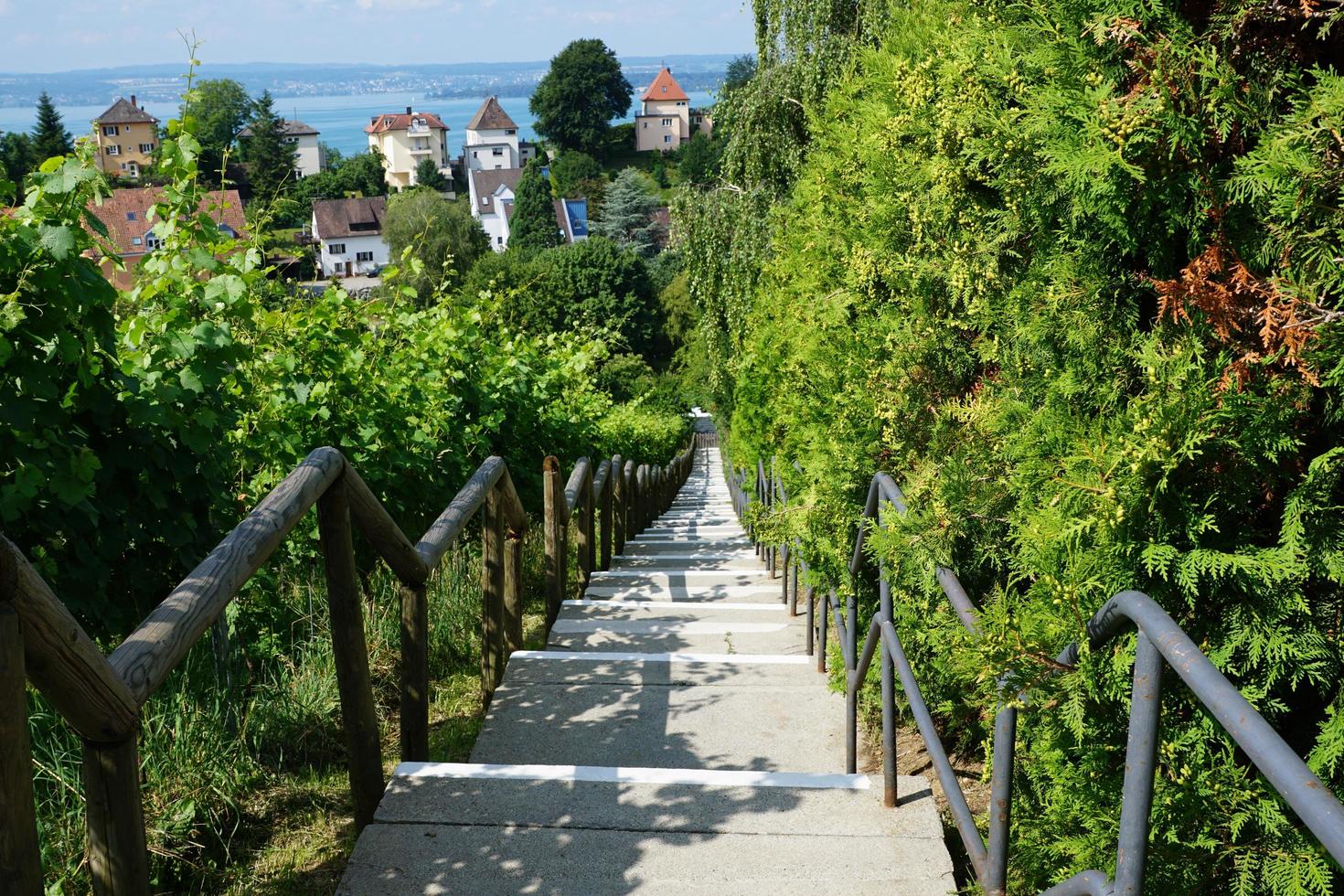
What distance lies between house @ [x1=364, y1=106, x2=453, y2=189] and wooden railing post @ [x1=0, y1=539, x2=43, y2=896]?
116m

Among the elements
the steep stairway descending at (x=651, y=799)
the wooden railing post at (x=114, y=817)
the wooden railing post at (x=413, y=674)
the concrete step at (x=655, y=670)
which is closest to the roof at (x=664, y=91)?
the concrete step at (x=655, y=670)

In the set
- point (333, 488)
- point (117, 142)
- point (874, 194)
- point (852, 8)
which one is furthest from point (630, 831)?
point (117, 142)

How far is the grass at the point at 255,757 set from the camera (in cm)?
242

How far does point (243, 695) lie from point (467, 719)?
2.69 ft

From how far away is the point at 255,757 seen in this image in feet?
9.74

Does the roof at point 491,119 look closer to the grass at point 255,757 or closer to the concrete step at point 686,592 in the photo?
the concrete step at point 686,592

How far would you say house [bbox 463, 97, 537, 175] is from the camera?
4385 inches

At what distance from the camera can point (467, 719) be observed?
12.5ft

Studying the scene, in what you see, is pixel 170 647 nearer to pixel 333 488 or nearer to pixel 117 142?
pixel 333 488

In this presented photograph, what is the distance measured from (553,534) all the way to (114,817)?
3.50 m

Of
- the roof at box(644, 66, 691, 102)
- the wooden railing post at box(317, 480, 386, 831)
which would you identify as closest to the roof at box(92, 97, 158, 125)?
the roof at box(644, 66, 691, 102)

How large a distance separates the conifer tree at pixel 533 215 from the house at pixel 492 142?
28302 mm

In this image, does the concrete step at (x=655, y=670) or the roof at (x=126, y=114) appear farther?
the roof at (x=126, y=114)

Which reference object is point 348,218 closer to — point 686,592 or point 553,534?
point 686,592
